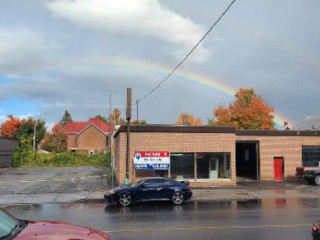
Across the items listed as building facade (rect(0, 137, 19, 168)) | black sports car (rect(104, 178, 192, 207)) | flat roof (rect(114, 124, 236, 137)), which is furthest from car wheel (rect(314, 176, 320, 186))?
building facade (rect(0, 137, 19, 168))

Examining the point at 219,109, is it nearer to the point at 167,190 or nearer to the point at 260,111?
the point at 260,111

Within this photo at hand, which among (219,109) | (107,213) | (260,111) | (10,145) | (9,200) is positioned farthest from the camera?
(219,109)

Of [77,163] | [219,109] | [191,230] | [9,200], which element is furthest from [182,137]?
[219,109]

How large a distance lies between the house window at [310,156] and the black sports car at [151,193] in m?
19.6

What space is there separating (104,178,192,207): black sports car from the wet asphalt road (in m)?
0.41

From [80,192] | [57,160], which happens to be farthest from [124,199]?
[57,160]

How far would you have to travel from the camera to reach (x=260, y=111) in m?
73.6

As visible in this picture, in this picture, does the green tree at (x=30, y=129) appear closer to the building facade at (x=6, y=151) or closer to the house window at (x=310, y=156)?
the building facade at (x=6, y=151)

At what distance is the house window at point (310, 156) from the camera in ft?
126

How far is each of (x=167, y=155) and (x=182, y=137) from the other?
1785 mm

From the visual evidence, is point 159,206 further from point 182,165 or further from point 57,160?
point 57,160

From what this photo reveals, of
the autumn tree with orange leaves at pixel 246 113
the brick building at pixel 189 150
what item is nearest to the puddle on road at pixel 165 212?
the brick building at pixel 189 150

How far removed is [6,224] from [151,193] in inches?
616

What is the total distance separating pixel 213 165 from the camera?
32.4 metres
